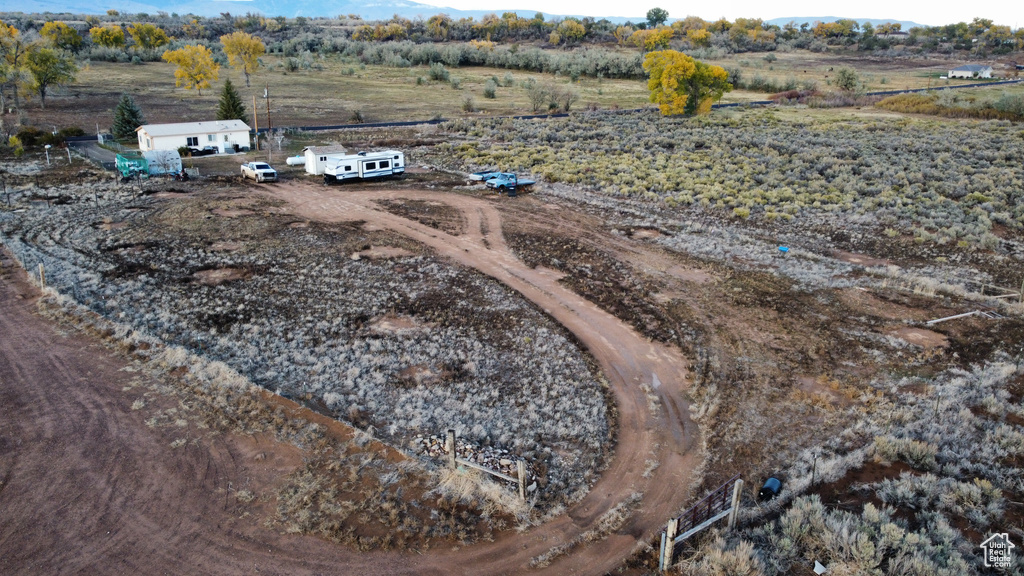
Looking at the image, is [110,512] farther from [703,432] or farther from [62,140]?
[62,140]

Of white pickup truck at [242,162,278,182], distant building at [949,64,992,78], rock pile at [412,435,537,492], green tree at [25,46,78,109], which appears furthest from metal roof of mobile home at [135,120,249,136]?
distant building at [949,64,992,78]

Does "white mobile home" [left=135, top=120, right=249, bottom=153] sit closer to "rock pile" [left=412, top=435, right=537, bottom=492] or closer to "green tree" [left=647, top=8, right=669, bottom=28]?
"rock pile" [left=412, top=435, right=537, bottom=492]

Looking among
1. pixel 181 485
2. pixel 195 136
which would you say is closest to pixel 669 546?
pixel 181 485

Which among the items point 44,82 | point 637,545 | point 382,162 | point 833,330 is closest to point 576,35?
point 44,82

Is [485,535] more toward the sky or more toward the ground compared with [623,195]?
more toward the ground

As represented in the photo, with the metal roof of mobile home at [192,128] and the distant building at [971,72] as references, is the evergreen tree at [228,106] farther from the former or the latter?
the distant building at [971,72]

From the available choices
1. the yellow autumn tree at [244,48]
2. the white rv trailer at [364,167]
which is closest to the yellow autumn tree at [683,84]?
the white rv trailer at [364,167]
